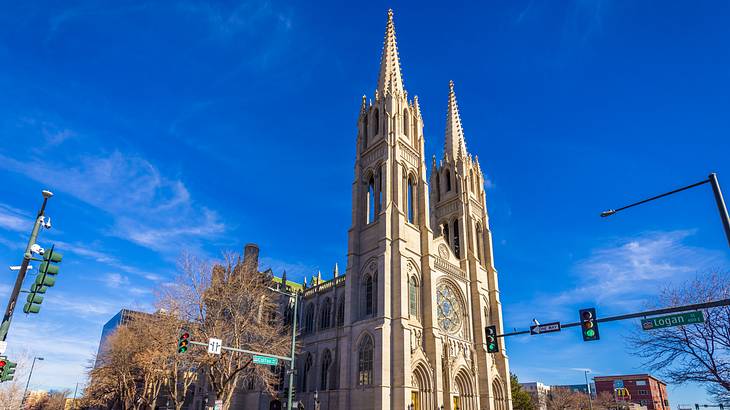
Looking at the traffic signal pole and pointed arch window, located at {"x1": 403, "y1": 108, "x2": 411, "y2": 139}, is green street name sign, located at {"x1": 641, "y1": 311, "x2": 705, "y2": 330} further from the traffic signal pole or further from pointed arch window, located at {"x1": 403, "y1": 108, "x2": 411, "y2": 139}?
pointed arch window, located at {"x1": 403, "y1": 108, "x2": 411, "y2": 139}

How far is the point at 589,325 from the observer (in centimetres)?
1766

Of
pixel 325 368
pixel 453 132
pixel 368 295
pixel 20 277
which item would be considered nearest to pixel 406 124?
pixel 453 132

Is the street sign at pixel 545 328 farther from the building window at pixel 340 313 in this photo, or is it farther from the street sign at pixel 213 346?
the building window at pixel 340 313

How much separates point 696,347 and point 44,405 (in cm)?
11024

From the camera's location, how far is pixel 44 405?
299 feet

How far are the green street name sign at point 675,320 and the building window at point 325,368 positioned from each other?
31.8 m

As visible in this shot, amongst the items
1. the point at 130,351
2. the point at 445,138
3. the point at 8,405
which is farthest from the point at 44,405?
the point at 445,138

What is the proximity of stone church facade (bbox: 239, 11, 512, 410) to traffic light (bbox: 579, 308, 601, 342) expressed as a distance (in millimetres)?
20140

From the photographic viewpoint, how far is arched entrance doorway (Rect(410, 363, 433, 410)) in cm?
3759

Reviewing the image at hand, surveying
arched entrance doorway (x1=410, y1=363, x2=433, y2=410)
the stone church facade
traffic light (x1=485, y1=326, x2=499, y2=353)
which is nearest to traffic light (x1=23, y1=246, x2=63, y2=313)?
traffic light (x1=485, y1=326, x2=499, y2=353)

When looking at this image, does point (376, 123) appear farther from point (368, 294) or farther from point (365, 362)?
point (365, 362)

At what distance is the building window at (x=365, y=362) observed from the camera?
123ft

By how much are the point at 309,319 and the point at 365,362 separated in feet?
49.2

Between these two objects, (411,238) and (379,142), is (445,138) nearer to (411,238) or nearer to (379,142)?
(379,142)
